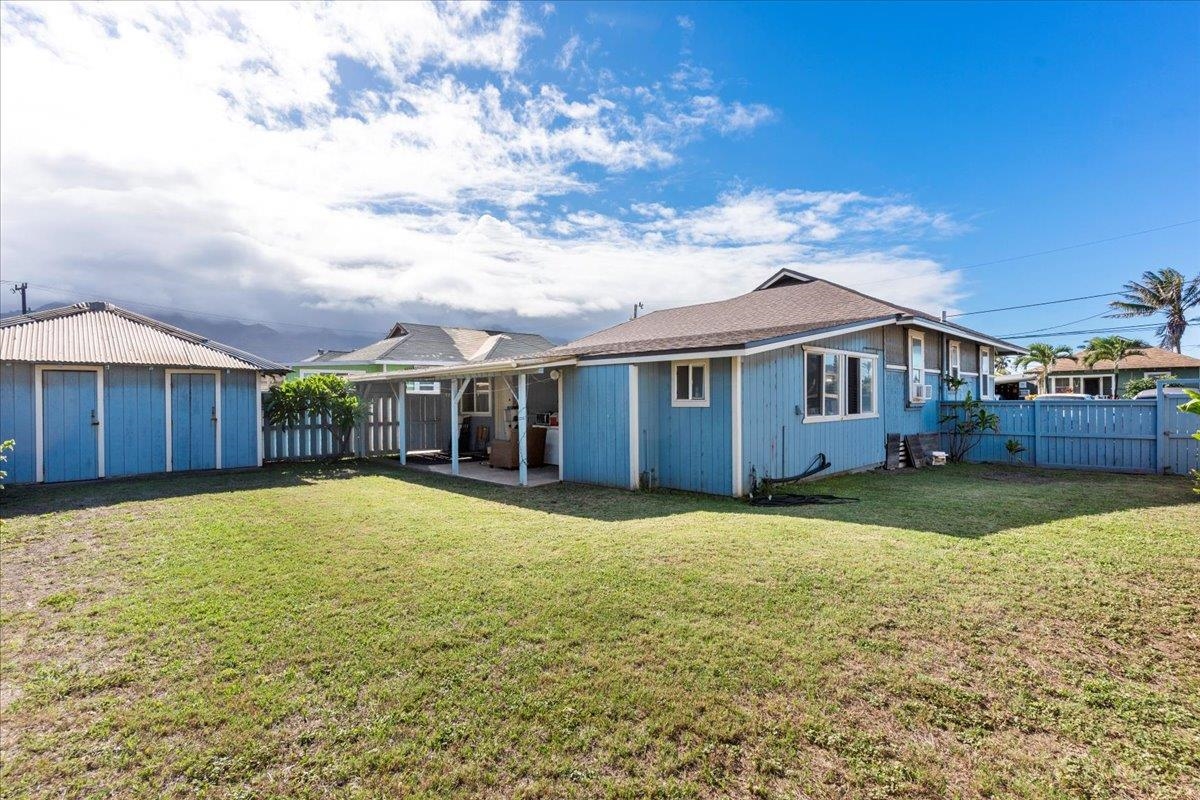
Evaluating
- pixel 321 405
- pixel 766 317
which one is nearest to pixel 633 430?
pixel 766 317

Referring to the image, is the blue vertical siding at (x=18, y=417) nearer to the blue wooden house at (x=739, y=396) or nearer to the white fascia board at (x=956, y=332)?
the blue wooden house at (x=739, y=396)

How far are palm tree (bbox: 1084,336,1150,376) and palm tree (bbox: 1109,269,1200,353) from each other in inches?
189

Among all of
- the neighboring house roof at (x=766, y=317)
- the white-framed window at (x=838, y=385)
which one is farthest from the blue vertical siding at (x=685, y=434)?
the white-framed window at (x=838, y=385)

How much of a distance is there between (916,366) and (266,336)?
15410cm

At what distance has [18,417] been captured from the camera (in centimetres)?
912

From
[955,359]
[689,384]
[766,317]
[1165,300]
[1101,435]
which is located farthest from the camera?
[1165,300]

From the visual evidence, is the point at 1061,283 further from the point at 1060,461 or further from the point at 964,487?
the point at 964,487

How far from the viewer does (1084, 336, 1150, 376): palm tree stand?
30.2m

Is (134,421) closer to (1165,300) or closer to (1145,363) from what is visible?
(1145,363)

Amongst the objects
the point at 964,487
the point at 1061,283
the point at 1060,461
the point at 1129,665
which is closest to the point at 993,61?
the point at 1060,461

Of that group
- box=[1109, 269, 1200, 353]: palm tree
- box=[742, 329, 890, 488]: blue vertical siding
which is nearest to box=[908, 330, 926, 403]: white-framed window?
box=[742, 329, 890, 488]: blue vertical siding

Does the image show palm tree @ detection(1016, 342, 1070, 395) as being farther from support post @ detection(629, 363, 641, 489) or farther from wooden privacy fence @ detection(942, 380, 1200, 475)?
support post @ detection(629, 363, 641, 489)

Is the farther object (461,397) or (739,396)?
(461,397)

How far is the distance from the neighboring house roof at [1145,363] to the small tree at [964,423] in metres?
26.7
